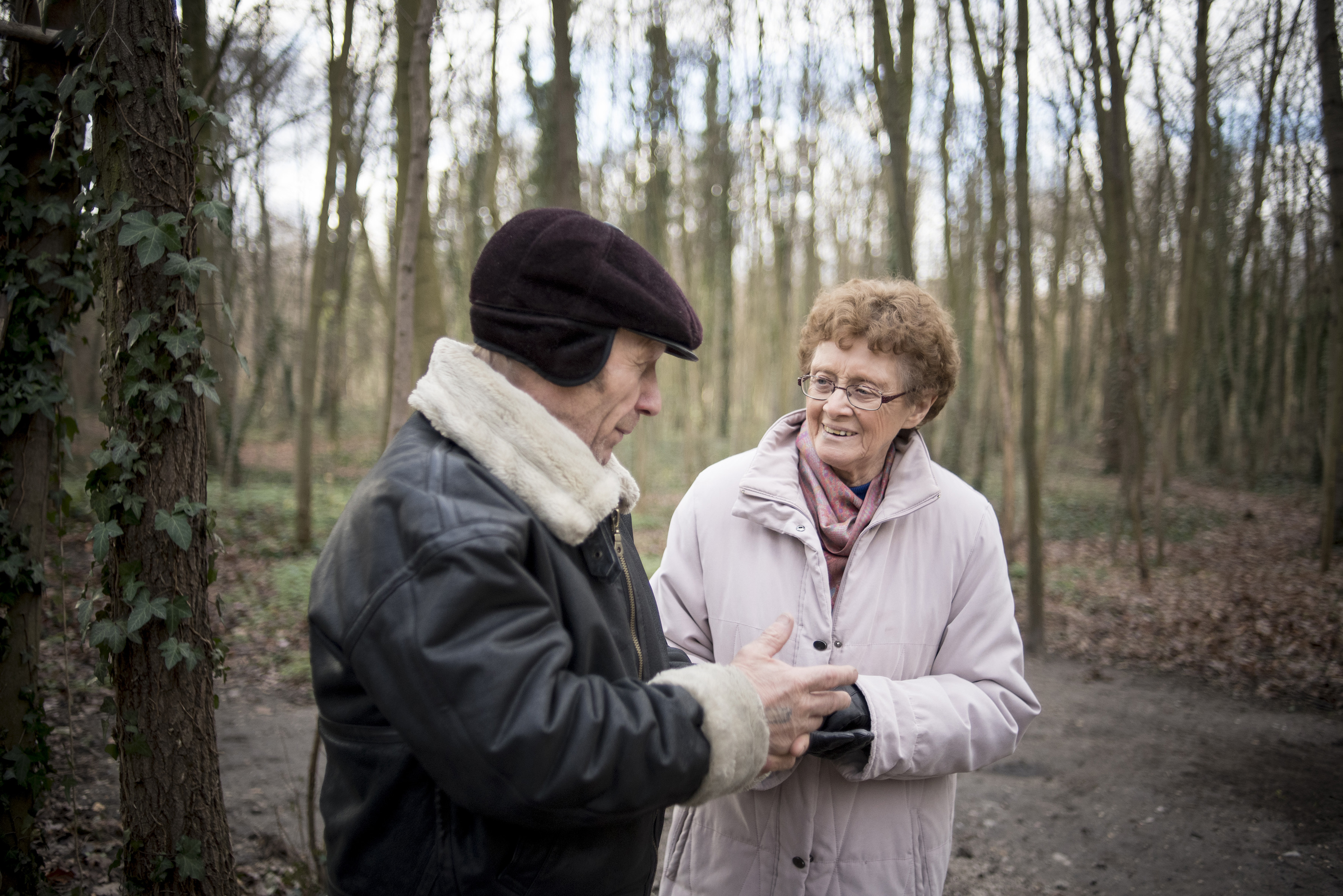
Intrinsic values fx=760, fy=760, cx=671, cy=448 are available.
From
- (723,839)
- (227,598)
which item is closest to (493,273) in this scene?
(723,839)

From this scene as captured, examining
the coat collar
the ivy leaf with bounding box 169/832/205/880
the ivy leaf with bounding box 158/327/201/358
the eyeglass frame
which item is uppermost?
the ivy leaf with bounding box 158/327/201/358

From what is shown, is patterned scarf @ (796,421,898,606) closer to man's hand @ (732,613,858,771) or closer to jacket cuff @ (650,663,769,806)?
man's hand @ (732,613,858,771)

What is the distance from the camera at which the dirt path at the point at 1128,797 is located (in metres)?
3.77

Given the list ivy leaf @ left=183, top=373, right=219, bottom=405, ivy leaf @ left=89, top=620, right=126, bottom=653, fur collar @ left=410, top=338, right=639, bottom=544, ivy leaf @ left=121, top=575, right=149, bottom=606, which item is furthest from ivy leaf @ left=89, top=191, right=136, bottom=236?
fur collar @ left=410, top=338, right=639, bottom=544

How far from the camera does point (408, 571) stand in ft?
3.65

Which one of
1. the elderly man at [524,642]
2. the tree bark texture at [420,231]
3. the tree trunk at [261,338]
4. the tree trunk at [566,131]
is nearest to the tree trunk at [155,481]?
the elderly man at [524,642]

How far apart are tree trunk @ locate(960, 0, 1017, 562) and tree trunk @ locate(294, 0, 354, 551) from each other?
660 centimetres

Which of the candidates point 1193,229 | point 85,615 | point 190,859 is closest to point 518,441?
point 85,615

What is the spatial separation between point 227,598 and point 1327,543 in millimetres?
12646

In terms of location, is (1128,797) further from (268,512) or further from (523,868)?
(268,512)

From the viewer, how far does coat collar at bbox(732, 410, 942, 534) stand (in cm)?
198

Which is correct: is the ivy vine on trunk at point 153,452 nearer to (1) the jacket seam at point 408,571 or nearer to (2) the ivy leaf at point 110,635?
(2) the ivy leaf at point 110,635

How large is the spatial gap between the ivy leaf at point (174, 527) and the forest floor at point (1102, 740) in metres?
0.34

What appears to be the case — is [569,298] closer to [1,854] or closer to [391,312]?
[1,854]
